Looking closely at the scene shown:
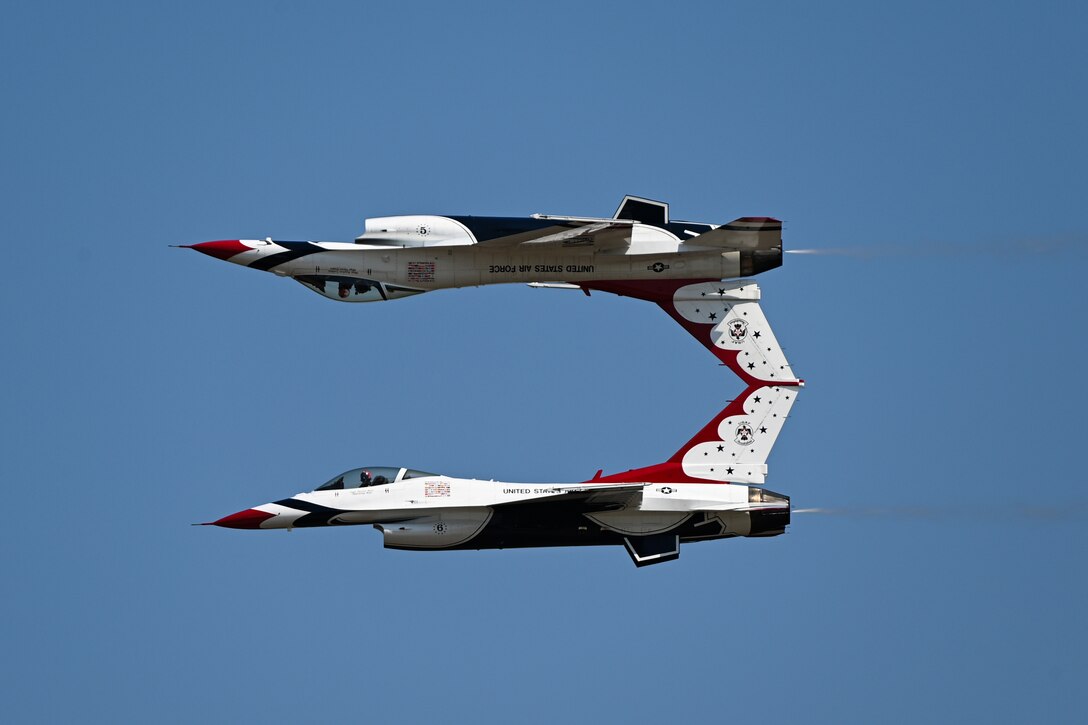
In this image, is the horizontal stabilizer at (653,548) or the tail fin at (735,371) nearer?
the horizontal stabilizer at (653,548)

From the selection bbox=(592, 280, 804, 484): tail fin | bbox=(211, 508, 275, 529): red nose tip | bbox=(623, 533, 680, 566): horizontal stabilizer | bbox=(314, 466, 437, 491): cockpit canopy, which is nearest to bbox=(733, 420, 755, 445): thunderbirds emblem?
bbox=(592, 280, 804, 484): tail fin

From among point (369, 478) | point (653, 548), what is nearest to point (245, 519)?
point (369, 478)

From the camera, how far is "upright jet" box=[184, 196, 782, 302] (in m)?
58.5

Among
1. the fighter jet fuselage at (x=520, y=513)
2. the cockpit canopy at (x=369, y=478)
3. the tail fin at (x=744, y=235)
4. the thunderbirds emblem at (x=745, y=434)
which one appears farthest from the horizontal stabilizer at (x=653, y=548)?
the tail fin at (x=744, y=235)

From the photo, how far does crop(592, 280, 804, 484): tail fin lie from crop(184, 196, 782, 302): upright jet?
0.32m

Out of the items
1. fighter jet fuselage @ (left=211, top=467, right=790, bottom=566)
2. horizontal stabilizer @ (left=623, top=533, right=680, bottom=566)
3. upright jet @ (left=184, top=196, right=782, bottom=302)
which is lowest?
horizontal stabilizer @ (left=623, top=533, right=680, bottom=566)

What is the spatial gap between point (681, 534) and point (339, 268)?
26.3 feet

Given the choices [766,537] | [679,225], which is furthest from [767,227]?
[766,537]

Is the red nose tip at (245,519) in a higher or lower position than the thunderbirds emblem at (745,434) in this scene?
lower

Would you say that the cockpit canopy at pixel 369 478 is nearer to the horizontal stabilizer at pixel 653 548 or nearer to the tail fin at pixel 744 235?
the horizontal stabilizer at pixel 653 548

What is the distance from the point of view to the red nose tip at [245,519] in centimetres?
5831

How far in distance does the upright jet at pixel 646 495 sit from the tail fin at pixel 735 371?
2cm

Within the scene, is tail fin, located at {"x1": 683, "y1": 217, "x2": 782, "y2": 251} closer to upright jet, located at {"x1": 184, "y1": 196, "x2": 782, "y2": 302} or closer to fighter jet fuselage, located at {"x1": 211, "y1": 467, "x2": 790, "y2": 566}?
upright jet, located at {"x1": 184, "y1": 196, "x2": 782, "y2": 302}

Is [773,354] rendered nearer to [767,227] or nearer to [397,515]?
[767,227]
